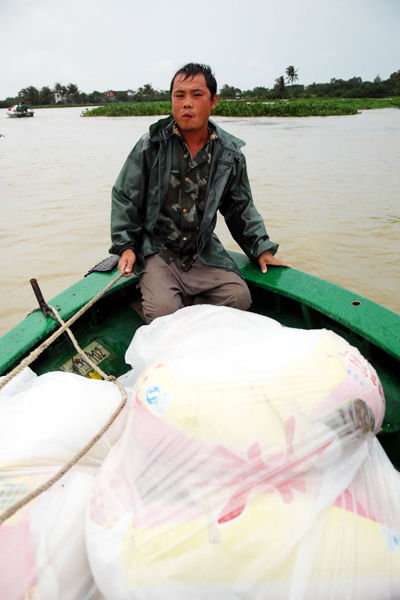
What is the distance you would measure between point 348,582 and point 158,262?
1648 mm

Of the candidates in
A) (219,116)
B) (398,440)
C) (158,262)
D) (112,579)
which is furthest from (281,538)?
(219,116)

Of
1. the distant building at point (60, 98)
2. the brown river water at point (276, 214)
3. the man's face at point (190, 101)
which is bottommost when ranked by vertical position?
the brown river water at point (276, 214)

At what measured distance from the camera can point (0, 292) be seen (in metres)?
3.96

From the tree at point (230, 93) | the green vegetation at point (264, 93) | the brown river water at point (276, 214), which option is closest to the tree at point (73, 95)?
the green vegetation at point (264, 93)

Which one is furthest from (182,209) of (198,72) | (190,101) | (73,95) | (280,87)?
(73,95)

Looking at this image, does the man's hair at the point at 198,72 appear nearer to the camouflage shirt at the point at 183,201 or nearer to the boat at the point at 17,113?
the camouflage shirt at the point at 183,201

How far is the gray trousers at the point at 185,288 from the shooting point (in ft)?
6.56

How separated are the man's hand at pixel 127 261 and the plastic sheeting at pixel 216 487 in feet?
3.02

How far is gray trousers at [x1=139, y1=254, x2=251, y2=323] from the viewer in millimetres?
1998

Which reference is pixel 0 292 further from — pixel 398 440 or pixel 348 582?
pixel 348 582

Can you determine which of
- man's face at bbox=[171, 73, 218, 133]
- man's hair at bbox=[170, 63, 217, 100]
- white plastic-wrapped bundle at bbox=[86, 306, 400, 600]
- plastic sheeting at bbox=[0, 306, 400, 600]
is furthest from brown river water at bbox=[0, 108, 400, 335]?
white plastic-wrapped bundle at bbox=[86, 306, 400, 600]

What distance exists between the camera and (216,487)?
882 millimetres

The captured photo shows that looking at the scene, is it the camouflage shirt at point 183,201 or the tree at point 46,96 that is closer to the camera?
Answer: the camouflage shirt at point 183,201

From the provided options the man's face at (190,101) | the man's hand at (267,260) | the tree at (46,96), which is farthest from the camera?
the tree at (46,96)
